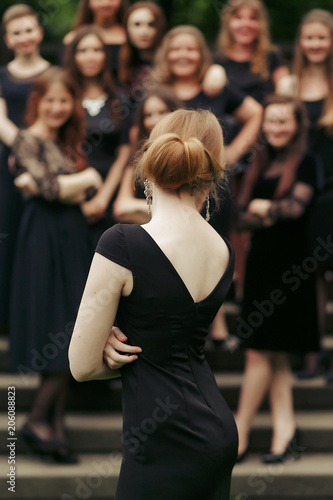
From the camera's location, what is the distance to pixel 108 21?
6.52 meters

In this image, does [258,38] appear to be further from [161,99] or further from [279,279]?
[279,279]

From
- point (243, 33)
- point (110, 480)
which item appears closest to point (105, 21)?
point (243, 33)

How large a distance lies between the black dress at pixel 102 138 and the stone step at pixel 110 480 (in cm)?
148

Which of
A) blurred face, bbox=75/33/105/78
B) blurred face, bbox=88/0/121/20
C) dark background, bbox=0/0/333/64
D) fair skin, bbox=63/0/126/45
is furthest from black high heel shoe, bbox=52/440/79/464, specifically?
dark background, bbox=0/0/333/64

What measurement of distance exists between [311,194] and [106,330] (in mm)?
2858

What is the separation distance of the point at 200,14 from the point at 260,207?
5.87 metres

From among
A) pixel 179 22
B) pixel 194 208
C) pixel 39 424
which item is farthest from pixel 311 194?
pixel 179 22

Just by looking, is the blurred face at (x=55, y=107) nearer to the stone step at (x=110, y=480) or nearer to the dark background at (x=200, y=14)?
the stone step at (x=110, y=480)

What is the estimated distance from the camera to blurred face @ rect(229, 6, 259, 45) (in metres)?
6.21

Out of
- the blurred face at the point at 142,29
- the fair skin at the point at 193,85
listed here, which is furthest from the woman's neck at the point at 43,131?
the blurred face at the point at 142,29

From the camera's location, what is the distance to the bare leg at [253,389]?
201 inches

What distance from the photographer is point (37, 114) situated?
17.2ft

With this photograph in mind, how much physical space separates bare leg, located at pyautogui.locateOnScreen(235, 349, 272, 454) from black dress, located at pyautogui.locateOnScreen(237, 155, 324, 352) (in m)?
0.09

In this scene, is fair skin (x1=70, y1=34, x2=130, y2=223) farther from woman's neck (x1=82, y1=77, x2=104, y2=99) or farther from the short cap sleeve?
the short cap sleeve
